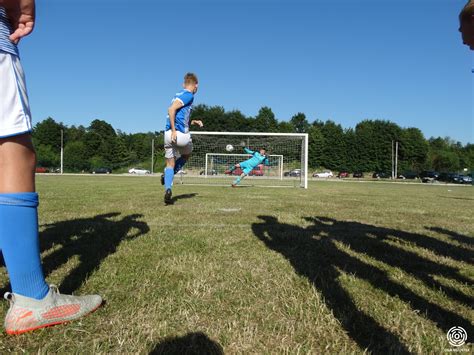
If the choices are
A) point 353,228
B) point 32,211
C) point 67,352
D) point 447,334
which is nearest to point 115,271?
point 32,211

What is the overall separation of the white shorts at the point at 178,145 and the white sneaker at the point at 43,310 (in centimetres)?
523

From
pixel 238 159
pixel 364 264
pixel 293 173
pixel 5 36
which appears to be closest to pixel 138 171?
pixel 238 159

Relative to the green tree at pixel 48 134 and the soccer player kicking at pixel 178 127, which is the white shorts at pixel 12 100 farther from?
the green tree at pixel 48 134

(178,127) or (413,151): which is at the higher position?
(413,151)

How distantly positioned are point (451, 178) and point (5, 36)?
5570 cm

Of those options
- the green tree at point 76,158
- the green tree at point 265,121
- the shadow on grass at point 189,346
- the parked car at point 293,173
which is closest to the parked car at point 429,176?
the parked car at point 293,173

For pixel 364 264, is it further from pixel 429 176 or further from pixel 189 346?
pixel 429 176

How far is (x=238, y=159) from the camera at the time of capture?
86.7 feet

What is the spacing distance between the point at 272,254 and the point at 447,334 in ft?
5.33

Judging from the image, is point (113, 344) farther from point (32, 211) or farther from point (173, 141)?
point (173, 141)

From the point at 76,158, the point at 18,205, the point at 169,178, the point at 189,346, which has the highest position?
the point at 76,158

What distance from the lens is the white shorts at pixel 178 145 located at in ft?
23.1

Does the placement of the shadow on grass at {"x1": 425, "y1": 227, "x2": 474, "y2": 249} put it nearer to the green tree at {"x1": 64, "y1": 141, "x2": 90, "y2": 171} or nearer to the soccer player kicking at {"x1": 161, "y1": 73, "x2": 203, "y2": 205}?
the soccer player kicking at {"x1": 161, "y1": 73, "x2": 203, "y2": 205}

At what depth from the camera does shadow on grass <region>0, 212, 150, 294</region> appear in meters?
2.65
